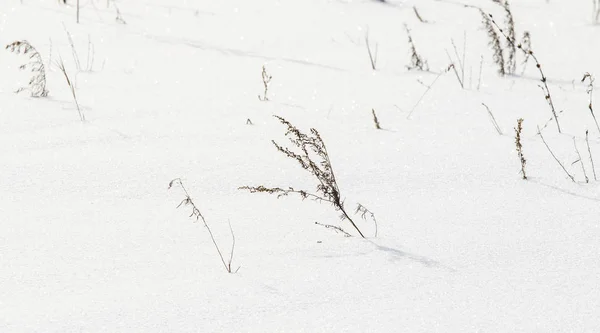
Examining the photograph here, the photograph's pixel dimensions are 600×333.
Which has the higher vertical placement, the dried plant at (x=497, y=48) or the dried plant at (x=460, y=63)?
the dried plant at (x=497, y=48)

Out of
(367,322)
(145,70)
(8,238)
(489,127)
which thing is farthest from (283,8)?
(367,322)

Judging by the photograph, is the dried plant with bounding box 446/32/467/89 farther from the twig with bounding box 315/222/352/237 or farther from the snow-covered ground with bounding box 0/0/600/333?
the twig with bounding box 315/222/352/237

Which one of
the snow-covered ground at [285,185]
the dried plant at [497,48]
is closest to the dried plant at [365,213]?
the snow-covered ground at [285,185]

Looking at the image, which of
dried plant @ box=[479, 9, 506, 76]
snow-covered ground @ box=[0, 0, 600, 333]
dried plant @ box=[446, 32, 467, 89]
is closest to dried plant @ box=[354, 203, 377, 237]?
snow-covered ground @ box=[0, 0, 600, 333]

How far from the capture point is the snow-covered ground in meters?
1.72

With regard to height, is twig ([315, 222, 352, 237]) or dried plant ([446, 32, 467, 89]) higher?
dried plant ([446, 32, 467, 89])

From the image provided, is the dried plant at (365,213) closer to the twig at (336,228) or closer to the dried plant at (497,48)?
the twig at (336,228)

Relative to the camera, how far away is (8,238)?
1.99 metres

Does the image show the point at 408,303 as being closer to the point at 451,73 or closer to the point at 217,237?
the point at 217,237

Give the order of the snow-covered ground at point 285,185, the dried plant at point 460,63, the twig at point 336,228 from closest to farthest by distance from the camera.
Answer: the snow-covered ground at point 285,185 < the twig at point 336,228 < the dried plant at point 460,63

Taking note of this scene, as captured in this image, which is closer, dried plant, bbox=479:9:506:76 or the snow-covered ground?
the snow-covered ground

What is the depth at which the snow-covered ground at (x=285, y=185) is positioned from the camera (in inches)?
67.7

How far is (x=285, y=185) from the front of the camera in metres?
2.43

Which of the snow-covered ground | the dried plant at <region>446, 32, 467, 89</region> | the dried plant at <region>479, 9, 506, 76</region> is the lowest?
the snow-covered ground
